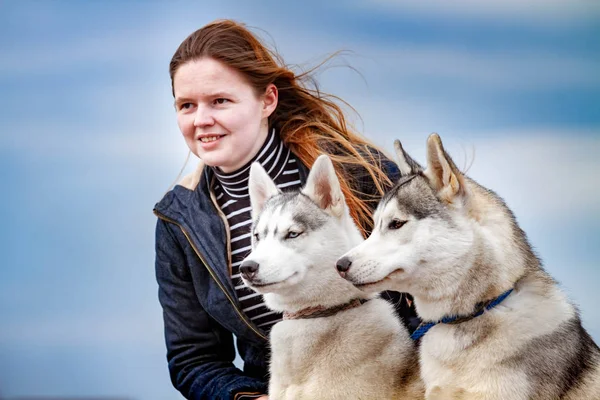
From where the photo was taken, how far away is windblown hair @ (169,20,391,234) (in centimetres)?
240

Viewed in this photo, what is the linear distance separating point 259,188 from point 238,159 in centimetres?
23

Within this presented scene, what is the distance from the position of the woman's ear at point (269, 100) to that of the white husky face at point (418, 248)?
2.46ft

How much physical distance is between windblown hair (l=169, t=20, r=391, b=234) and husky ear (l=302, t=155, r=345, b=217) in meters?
0.19

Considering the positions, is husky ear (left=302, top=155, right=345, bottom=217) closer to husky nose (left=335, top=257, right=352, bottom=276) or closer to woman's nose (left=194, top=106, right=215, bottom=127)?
husky nose (left=335, top=257, right=352, bottom=276)

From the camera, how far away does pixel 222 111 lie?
243 centimetres

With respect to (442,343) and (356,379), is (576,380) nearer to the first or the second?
(442,343)

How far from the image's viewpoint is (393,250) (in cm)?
187

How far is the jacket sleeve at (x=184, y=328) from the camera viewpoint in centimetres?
272

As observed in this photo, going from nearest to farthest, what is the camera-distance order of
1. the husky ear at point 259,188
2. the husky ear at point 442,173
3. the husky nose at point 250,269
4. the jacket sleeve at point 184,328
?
1. the husky ear at point 442,173
2. the husky nose at point 250,269
3. the husky ear at point 259,188
4. the jacket sleeve at point 184,328

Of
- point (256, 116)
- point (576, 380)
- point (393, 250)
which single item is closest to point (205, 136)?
point (256, 116)

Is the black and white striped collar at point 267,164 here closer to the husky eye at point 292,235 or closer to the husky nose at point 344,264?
the husky eye at point 292,235

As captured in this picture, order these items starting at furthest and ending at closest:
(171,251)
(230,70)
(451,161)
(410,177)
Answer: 1. (171,251)
2. (230,70)
3. (410,177)
4. (451,161)

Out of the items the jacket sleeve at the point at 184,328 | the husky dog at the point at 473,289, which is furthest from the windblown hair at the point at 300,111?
the jacket sleeve at the point at 184,328

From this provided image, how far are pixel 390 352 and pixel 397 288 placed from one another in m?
0.28
